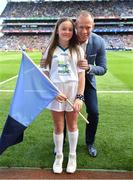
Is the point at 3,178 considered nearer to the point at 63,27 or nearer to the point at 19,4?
the point at 63,27

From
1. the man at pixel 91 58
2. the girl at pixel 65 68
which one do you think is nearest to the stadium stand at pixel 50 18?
the man at pixel 91 58

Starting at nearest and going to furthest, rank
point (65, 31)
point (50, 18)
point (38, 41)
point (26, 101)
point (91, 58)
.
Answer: point (65, 31), point (26, 101), point (91, 58), point (38, 41), point (50, 18)

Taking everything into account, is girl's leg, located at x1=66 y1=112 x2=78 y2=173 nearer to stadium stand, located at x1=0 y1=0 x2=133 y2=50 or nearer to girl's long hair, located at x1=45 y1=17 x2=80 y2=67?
girl's long hair, located at x1=45 y1=17 x2=80 y2=67

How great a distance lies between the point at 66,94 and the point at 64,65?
374 millimetres

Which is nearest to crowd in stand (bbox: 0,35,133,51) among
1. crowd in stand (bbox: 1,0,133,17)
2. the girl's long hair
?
crowd in stand (bbox: 1,0,133,17)

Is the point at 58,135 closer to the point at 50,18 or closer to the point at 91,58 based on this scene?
the point at 91,58

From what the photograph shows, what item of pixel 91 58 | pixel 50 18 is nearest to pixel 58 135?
pixel 91 58

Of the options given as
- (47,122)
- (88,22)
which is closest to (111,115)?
(47,122)

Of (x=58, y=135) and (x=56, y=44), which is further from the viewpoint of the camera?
(x=58, y=135)

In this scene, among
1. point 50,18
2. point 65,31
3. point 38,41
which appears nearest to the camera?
point 65,31

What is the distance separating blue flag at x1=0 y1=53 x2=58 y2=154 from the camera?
5.12 m

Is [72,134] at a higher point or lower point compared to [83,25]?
lower

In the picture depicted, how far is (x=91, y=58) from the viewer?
5742 millimetres

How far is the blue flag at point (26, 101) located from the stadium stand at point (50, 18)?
70.9 meters
